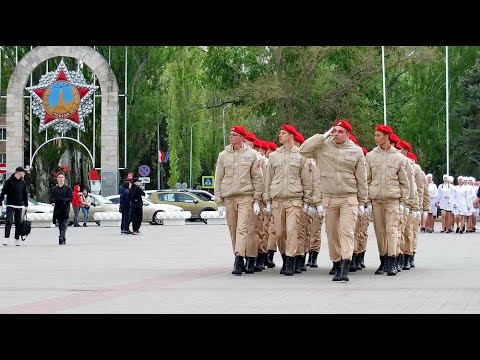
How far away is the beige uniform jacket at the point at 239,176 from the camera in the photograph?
63.7 ft

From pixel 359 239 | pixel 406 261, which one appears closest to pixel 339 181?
pixel 359 239

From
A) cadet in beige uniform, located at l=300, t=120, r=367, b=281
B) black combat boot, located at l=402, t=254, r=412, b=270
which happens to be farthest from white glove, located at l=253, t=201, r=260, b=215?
black combat boot, located at l=402, t=254, r=412, b=270

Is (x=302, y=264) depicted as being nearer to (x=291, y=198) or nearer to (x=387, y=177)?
(x=291, y=198)

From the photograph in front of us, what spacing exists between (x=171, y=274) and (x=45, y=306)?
18.3 ft

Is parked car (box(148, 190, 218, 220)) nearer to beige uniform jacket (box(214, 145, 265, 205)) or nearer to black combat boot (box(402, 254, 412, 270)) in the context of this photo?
black combat boot (box(402, 254, 412, 270))

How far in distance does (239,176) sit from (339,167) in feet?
6.79

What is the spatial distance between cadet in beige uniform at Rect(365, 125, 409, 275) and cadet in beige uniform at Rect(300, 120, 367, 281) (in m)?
1.34

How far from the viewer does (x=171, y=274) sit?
1927 centimetres

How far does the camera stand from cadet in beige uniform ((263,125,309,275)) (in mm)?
19078

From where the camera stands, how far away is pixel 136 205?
3859cm

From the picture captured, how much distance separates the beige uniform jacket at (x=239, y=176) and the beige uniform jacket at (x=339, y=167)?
161 cm

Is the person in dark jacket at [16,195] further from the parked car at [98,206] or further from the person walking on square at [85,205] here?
the parked car at [98,206]
